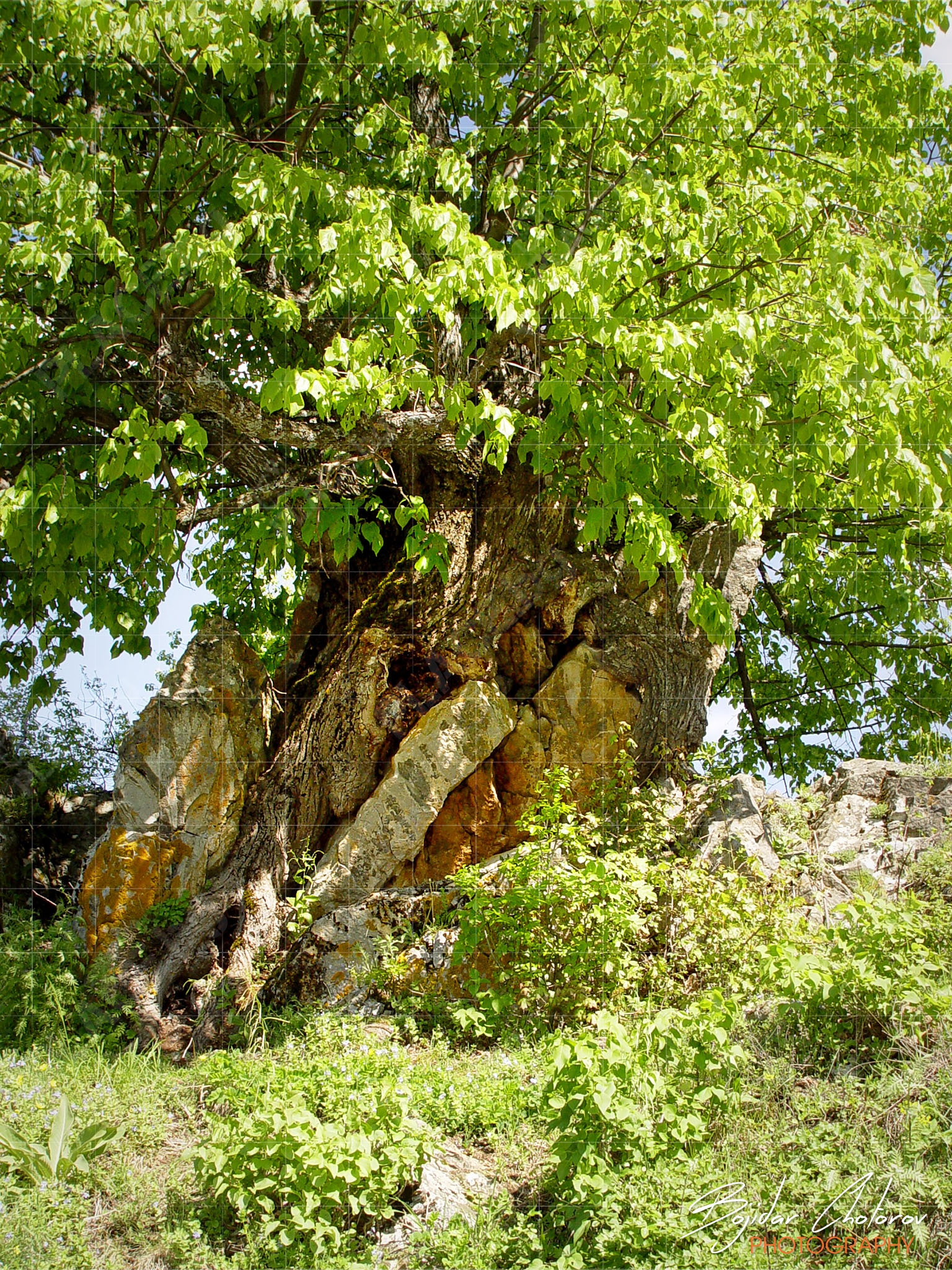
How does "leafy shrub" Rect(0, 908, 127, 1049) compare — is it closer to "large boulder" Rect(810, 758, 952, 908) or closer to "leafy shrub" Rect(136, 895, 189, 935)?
"leafy shrub" Rect(136, 895, 189, 935)

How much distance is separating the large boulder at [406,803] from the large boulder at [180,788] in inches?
30.5

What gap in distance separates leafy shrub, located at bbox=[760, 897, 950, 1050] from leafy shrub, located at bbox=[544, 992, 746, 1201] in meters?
0.43

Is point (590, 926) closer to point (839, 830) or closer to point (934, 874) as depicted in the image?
point (934, 874)

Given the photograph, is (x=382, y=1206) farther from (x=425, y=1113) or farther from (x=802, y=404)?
(x=802, y=404)

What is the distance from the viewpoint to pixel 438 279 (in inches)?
159

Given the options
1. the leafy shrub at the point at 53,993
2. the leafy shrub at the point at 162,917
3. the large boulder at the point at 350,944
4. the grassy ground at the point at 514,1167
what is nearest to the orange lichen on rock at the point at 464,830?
the large boulder at the point at 350,944

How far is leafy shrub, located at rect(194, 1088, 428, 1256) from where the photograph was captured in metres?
2.94

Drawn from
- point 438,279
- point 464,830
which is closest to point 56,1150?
point 464,830

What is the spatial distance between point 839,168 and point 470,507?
2.97 meters

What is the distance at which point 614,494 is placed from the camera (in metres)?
4.88

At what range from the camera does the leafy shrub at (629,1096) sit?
2979 mm

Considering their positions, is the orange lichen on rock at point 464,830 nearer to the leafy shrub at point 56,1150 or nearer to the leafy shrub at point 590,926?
the leafy shrub at point 590,926
